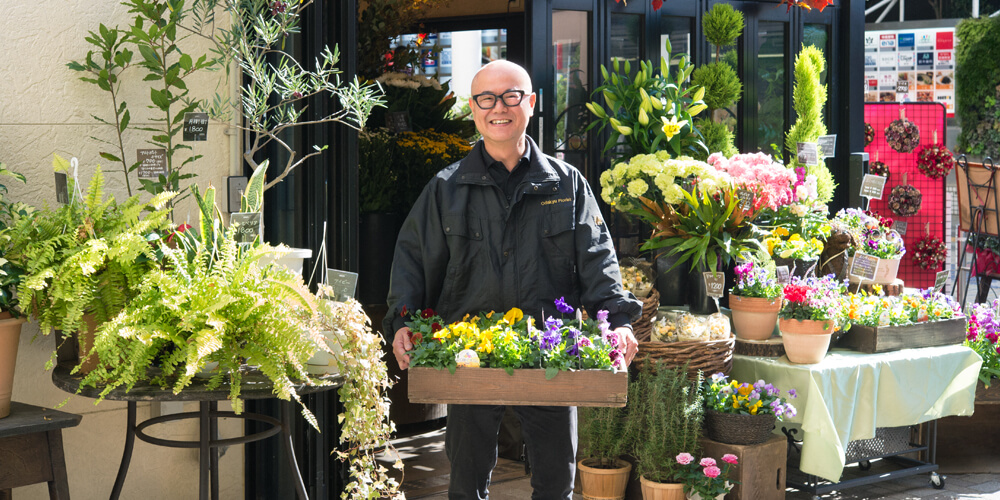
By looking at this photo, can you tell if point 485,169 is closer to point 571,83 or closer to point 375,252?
point 571,83

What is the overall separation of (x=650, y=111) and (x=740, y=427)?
1.54 meters

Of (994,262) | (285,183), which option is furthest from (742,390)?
(994,262)

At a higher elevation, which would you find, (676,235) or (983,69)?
(983,69)

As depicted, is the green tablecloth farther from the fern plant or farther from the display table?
the fern plant

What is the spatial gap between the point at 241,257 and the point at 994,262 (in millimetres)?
6833

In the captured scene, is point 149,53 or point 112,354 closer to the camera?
point 112,354

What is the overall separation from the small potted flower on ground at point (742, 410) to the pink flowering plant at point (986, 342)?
1.30m

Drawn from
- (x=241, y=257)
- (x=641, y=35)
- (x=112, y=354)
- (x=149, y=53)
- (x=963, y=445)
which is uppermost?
(x=641, y=35)

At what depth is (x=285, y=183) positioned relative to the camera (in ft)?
11.9

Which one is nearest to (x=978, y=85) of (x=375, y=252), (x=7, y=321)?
(x=375, y=252)

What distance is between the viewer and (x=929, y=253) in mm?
6656

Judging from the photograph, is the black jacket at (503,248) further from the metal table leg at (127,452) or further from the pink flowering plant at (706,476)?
the pink flowering plant at (706,476)

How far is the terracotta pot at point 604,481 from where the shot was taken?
4008mm

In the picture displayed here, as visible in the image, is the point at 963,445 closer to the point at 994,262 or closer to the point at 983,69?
the point at 994,262
